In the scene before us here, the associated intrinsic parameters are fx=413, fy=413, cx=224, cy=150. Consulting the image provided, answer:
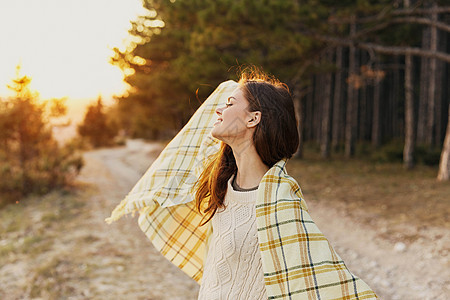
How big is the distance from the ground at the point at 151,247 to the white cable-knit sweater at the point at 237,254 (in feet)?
11.0

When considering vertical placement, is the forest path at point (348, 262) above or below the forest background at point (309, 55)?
below

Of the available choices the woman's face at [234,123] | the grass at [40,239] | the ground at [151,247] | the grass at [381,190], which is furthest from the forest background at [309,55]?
the grass at [40,239]

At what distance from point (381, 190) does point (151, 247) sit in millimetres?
6264

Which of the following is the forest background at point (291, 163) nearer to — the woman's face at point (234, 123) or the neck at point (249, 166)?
the woman's face at point (234, 123)

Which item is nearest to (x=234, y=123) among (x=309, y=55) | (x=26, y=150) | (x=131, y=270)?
(x=131, y=270)

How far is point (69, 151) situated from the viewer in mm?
13305

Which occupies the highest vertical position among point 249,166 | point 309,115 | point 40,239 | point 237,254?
point 249,166

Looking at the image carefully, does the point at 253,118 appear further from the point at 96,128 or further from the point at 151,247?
the point at 96,128

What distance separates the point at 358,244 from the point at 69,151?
10.0 m

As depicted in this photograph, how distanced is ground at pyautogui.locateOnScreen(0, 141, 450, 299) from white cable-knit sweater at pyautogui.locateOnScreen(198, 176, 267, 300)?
11.0 ft

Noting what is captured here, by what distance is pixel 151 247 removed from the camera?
6.66 m

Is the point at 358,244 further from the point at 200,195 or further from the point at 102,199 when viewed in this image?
the point at 102,199

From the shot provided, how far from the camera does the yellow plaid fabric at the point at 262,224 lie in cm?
129

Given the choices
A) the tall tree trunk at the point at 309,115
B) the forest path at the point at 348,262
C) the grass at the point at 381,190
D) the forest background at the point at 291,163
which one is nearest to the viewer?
the forest path at the point at 348,262
